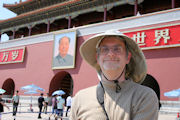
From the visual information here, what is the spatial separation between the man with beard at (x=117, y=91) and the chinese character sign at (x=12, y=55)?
49.2 feet

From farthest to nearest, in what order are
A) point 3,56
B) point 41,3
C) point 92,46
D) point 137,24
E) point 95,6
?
point 41,3
point 3,56
point 95,6
point 137,24
point 92,46

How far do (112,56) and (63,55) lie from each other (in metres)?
12.1

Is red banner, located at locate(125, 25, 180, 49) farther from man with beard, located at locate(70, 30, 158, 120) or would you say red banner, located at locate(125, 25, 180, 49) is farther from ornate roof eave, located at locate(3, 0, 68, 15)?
ornate roof eave, located at locate(3, 0, 68, 15)

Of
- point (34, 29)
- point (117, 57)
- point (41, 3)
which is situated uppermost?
point (41, 3)

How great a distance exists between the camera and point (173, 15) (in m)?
9.50

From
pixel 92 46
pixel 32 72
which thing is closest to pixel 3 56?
pixel 32 72

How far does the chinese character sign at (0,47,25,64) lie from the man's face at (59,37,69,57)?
3750 millimetres

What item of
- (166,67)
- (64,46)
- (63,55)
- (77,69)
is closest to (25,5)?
(64,46)

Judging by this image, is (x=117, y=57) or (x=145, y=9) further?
(x=145, y=9)

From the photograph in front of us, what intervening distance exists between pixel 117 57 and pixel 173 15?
9.15m

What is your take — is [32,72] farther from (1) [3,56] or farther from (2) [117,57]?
(2) [117,57]

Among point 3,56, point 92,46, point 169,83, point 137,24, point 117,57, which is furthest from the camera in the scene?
point 3,56

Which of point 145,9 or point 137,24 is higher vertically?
point 145,9

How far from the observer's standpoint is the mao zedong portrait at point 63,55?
42.6 feet
